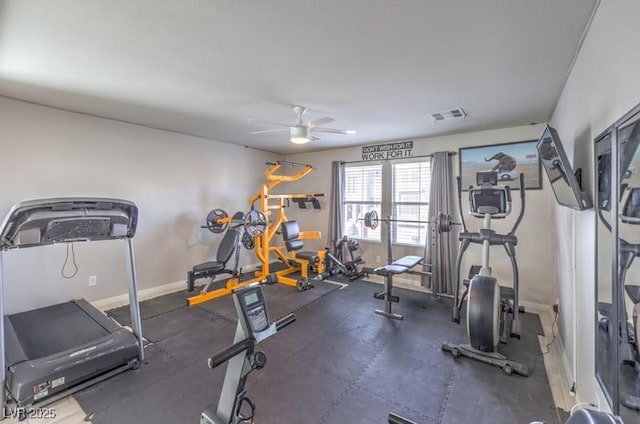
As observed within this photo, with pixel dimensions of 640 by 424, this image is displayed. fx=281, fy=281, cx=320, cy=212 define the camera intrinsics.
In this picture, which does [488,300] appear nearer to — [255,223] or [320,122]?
[320,122]

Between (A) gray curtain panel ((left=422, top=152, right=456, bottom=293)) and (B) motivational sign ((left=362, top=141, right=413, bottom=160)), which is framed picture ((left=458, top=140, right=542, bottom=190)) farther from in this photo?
(B) motivational sign ((left=362, top=141, right=413, bottom=160))

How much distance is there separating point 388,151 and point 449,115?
5.74 feet

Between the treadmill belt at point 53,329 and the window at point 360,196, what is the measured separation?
13.9ft

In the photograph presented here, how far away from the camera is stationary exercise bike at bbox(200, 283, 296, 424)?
1.30m

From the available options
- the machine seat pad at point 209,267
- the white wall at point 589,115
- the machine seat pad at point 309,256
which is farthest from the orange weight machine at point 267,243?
the white wall at point 589,115

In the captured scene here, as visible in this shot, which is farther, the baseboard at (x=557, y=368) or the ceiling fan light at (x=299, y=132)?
the ceiling fan light at (x=299, y=132)

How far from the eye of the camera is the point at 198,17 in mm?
1680

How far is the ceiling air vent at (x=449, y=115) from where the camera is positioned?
337cm

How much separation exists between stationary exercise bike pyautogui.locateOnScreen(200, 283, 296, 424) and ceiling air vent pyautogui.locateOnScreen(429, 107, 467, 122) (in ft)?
10.2

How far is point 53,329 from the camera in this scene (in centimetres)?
279

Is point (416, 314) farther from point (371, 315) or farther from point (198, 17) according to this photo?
point (198, 17)

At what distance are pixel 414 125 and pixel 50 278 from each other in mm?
5129

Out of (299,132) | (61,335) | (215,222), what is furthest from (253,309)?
(215,222)

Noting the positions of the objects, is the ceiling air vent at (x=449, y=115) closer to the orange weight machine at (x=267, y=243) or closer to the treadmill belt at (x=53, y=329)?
the orange weight machine at (x=267, y=243)
